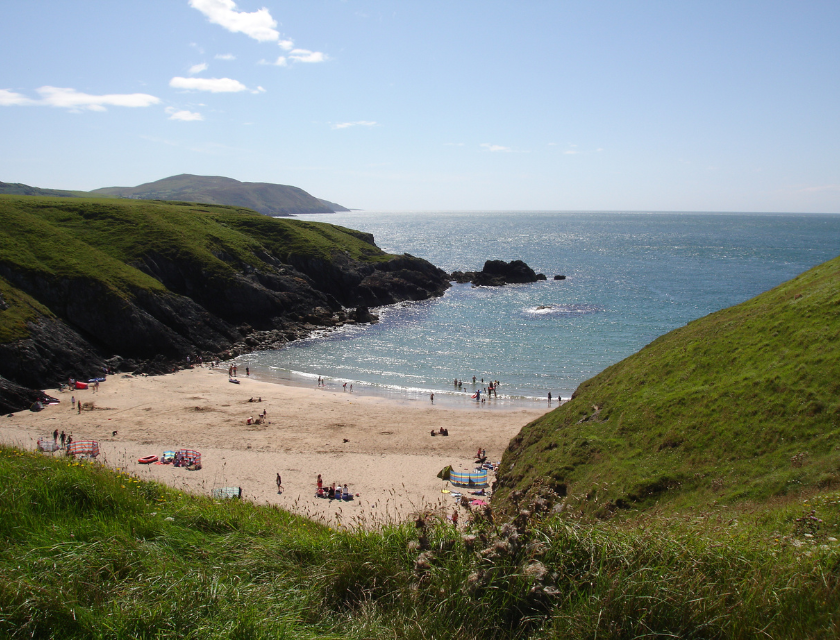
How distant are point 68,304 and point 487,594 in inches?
2376

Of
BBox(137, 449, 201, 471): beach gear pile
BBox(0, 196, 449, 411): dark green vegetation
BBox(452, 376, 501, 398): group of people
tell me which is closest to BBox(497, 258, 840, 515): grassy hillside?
BBox(137, 449, 201, 471): beach gear pile

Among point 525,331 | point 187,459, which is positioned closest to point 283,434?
point 187,459

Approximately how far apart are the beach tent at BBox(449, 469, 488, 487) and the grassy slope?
135ft

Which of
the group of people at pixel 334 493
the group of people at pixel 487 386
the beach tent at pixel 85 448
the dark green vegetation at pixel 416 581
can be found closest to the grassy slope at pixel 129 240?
the beach tent at pixel 85 448

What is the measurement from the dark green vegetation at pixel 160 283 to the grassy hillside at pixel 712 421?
147 feet

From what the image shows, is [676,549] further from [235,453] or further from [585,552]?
[235,453]

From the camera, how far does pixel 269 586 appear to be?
642cm

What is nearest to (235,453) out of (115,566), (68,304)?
(115,566)

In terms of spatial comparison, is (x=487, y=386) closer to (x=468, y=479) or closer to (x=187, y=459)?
(x=468, y=479)

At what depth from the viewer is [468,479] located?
1077 inches

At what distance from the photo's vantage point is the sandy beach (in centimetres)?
2745

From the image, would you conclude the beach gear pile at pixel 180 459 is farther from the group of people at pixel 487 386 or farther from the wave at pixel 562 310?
the wave at pixel 562 310

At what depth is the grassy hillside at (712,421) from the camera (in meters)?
15.1

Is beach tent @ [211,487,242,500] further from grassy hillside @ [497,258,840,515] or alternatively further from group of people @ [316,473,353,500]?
grassy hillside @ [497,258,840,515]
